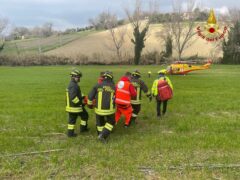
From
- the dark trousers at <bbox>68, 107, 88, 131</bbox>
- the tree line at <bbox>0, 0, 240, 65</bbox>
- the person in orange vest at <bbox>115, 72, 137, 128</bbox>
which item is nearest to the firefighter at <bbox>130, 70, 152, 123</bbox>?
the person in orange vest at <bbox>115, 72, 137, 128</bbox>

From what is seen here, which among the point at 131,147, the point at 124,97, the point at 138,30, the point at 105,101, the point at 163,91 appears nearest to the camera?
the point at 131,147

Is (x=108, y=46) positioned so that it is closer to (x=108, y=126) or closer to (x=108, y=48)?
(x=108, y=48)

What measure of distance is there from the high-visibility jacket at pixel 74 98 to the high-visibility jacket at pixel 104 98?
1.17ft

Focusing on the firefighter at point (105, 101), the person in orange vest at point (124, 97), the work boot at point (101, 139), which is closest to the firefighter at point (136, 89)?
the person in orange vest at point (124, 97)

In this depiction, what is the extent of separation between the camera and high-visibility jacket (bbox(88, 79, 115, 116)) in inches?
320

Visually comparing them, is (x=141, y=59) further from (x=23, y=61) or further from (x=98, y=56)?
(x=23, y=61)

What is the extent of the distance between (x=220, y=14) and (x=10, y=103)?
6856 centimetres

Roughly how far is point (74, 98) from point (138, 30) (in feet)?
184

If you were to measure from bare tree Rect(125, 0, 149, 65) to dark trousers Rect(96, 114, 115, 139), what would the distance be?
170ft

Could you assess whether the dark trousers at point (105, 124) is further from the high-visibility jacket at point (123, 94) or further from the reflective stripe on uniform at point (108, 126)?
the high-visibility jacket at point (123, 94)

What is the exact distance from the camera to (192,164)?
6.37m

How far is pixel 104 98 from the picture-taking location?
320 inches

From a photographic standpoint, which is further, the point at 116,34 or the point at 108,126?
the point at 116,34

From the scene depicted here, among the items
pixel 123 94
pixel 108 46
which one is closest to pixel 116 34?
pixel 108 46
